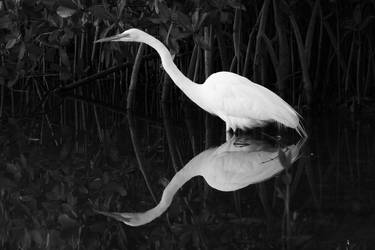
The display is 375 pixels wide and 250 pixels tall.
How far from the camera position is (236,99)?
6562 mm

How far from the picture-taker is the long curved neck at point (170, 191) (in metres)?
4.11

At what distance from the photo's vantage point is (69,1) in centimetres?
696

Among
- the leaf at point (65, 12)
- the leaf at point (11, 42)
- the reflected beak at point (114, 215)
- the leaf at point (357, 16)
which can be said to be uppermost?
the leaf at point (65, 12)

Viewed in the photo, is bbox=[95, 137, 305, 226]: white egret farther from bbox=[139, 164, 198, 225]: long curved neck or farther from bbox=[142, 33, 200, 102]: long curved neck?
bbox=[142, 33, 200, 102]: long curved neck

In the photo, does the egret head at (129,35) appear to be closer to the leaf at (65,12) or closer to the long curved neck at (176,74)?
the long curved neck at (176,74)

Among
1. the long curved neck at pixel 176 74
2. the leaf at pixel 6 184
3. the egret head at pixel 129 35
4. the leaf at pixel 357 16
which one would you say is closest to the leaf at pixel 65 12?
the egret head at pixel 129 35

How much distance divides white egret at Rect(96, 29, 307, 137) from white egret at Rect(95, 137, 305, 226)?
0.79 feet

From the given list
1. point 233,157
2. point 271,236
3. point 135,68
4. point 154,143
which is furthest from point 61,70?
point 271,236

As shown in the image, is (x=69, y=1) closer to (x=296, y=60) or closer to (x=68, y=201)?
(x=68, y=201)

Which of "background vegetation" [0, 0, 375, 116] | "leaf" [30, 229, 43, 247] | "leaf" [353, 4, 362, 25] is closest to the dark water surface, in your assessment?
"leaf" [30, 229, 43, 247]

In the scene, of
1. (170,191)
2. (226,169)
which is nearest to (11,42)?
(226,169)

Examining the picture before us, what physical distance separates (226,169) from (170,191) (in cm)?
69

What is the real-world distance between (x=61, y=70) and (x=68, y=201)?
470 centimetres

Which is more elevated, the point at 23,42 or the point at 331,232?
the point at 23,42
